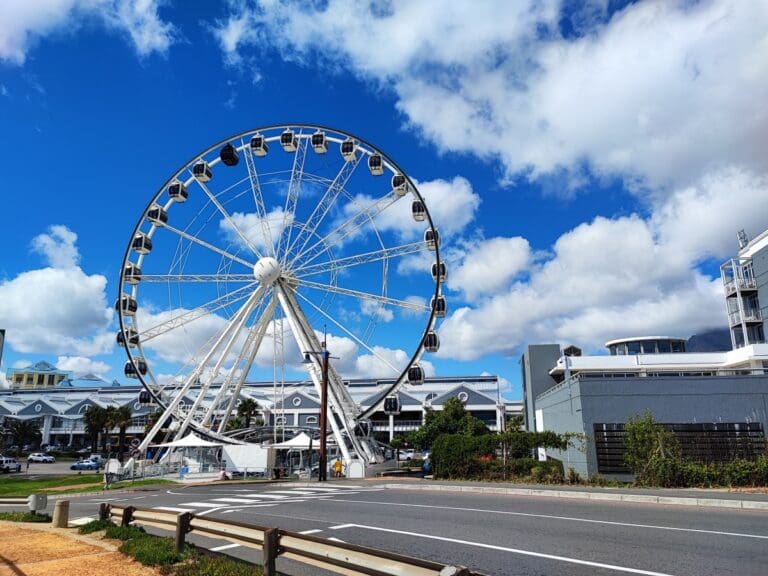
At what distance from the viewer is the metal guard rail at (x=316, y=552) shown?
18.6ft

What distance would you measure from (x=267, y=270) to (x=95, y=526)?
82.7ft

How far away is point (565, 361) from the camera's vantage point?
1598 inches

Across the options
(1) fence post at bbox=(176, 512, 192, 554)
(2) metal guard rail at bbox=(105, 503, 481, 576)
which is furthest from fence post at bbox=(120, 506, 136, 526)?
(1) fence post at bbox=(176, 512, 192, 554)

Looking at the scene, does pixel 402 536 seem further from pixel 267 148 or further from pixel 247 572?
pixel 267 148

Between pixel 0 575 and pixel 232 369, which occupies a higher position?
pixel 232 369

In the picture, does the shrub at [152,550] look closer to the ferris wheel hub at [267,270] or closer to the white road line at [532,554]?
the white road line at [532,554]

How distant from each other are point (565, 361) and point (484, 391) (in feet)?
158

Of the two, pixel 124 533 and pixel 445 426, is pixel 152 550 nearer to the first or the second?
pixel 124 533

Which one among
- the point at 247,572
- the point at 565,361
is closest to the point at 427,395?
the point at 565,361

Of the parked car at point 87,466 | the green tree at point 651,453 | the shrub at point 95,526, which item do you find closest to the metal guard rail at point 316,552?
the shrub at point 95,526

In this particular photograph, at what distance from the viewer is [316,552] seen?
6.86 metres

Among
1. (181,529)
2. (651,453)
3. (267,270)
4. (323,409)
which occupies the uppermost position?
(267,270)

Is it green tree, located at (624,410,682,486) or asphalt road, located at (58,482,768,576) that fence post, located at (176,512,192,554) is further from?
green tree, located at (624,410,682,486)

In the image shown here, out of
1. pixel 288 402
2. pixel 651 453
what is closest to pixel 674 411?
pixel 651 453
